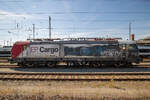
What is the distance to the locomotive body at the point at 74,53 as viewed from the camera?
16.0m

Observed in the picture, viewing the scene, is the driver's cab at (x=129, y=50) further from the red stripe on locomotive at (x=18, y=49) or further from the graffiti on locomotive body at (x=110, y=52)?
the red stripe on locomotive at (x=18, y=49)

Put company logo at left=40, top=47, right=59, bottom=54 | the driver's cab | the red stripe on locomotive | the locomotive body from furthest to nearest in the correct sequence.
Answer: the red stripe on locomotive, company logo at left=40, top=47, right=59, bottom=54, the locomotive body, the driver's cab

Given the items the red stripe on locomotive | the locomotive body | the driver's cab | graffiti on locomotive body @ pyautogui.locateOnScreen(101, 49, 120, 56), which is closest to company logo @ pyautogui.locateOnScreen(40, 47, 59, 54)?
the locomotive body

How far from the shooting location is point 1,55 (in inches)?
1059

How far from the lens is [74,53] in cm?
1638

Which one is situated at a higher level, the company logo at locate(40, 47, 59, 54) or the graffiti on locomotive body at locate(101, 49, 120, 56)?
the company logo at locate(40, 47, 59, 54)

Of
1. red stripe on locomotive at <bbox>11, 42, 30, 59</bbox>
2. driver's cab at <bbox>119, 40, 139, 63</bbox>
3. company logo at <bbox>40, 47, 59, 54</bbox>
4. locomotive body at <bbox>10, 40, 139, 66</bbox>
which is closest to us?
driver's cab at <bbox>119, 40, 139, 63</bbox>

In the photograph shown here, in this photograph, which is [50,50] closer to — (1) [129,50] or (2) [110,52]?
(2) [110,52]

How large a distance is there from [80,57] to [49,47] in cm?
425

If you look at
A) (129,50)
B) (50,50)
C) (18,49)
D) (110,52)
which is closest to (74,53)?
(50,50)

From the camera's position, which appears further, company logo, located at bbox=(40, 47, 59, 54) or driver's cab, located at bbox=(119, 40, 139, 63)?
company logo, located at bbox=(40, 47, 59, 54)

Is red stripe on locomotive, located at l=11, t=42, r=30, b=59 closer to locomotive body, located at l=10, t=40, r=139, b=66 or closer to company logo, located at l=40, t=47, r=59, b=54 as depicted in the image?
locomotive body, located at l=10, t=40, r=139, b=66

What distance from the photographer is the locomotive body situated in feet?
52.6

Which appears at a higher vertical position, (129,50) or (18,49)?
(18,49)
